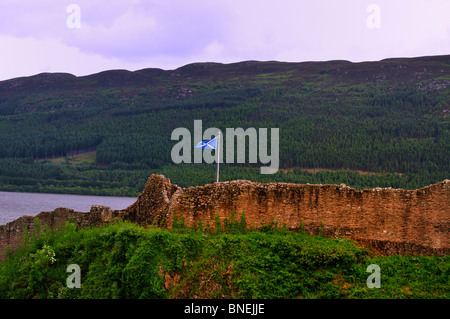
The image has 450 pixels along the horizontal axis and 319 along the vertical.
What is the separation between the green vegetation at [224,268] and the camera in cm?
1898

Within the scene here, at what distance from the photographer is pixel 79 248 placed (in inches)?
893

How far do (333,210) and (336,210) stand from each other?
0.36 ft

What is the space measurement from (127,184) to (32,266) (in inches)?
5157

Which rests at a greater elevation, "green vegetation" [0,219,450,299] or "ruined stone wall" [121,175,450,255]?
"ruined stone wall" [121,175,450,255]

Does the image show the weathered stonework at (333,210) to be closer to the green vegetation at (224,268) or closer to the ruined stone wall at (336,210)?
the ruined stone wall at (336,210)

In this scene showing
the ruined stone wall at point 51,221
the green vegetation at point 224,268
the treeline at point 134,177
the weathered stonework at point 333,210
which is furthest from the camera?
the treeline at point 134,177

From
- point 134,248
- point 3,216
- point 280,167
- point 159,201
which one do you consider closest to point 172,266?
point 134,248

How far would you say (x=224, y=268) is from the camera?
1984 centimetres

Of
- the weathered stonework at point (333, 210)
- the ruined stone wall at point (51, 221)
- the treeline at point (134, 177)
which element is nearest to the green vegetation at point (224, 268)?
the weathered stonework at point (333, 210)

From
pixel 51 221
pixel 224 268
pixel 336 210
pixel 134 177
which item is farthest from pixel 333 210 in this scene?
pixel 134 177

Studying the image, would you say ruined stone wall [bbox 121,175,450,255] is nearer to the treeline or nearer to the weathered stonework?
the weathered stonework

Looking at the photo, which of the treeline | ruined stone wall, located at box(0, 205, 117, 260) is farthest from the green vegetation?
the treeline

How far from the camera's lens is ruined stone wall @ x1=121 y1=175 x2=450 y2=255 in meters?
20.2
